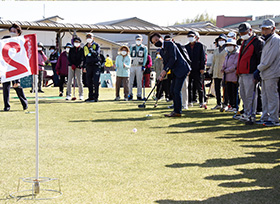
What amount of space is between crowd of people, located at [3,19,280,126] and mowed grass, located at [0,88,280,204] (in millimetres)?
740

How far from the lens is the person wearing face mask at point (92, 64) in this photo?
588 inches

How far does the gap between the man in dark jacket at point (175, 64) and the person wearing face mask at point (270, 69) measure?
199 cm

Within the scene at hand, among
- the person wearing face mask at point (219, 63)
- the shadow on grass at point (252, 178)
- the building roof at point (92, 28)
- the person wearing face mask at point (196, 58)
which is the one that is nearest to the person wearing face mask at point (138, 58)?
the person wearing face mask at point (196, 58)

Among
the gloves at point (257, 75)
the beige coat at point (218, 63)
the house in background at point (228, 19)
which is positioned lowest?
the gloves at point (257, 75)

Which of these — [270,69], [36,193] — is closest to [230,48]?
[270,69]

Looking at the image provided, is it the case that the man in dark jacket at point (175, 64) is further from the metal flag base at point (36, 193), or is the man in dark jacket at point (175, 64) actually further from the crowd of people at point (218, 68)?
the metal flag base at point (36, 193)

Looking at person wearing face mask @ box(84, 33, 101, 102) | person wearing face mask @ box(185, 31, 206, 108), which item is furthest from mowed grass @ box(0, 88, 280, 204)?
person wearing face mask @ box(84, 33, 101, 102)

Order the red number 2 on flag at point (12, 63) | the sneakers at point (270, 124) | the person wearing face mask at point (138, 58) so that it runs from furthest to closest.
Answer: the person wearing face mask at point (138, 58) < the sneakers at point (270, 124) < the red number 2 on flag at point (12, 63)

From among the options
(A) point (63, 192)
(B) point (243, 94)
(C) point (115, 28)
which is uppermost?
(C) point (115, 28)

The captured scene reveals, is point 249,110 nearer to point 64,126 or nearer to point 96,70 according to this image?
point 64,126

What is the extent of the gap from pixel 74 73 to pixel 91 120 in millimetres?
5699

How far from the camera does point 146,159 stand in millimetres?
6066

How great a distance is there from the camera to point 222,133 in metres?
8.45

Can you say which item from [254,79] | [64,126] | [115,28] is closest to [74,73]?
[64,126]
